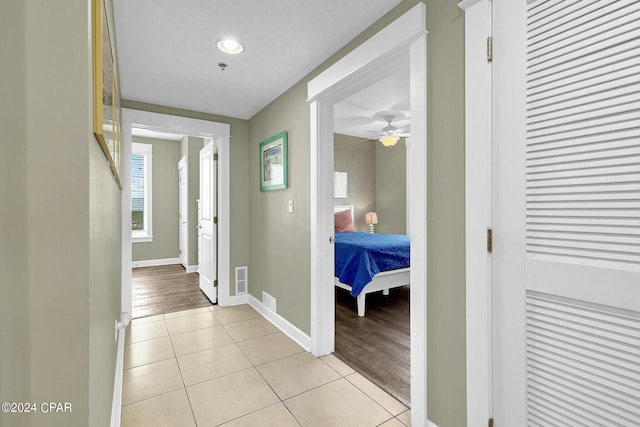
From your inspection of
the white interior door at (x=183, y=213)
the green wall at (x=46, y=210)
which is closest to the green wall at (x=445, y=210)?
the green wall at (x=46, y=210)

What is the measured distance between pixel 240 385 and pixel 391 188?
4.92 meters

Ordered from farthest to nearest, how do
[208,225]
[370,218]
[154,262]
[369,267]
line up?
[370,218] < [154,262] < [208,225] < [369,267]

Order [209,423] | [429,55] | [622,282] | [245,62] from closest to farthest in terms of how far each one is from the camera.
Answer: [622,282], [429,55], [209,423], [245,62]

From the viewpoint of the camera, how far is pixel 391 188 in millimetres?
6148

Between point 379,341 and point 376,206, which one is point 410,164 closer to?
point 379,341

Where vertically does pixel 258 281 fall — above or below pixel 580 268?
below

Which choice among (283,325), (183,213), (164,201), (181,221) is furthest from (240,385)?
(164,201)

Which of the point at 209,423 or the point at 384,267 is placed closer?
the point at 209,423

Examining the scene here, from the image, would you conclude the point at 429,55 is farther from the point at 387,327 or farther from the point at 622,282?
the point at 387,327

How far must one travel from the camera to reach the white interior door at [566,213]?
950mm

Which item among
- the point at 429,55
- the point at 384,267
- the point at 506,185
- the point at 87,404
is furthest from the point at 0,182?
the point at 384,267

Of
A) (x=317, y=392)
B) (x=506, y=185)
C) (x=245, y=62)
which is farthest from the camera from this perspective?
(x=245, y=62)

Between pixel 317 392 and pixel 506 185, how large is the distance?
1.66 m

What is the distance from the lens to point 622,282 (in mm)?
957
